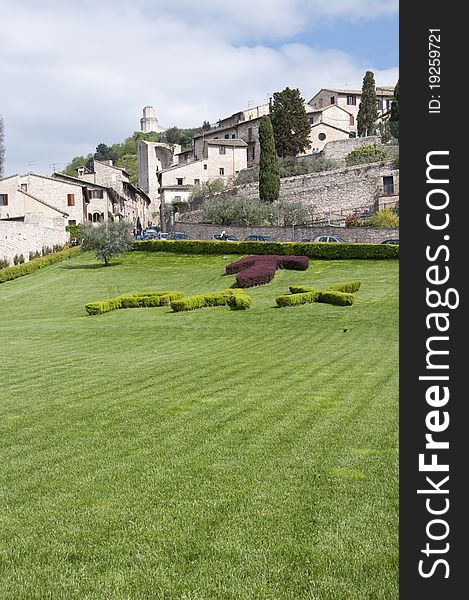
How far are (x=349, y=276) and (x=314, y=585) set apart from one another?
1204 inches

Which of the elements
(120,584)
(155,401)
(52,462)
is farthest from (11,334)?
(120,584)

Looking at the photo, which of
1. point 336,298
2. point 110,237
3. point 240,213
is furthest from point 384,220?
point 336,298

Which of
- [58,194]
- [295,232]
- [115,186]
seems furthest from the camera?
[115,186]

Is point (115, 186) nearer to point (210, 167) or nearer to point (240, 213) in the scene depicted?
point (210, 167)

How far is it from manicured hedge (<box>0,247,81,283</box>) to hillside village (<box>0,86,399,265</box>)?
229 cm

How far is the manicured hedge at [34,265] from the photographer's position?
44.9 meters

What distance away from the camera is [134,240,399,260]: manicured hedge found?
39375 mm

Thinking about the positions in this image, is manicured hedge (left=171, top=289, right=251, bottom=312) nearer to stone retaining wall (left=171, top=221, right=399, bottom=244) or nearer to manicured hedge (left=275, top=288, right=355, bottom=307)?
manicured hedge (left=275, top=288, right=355, bottom=307)

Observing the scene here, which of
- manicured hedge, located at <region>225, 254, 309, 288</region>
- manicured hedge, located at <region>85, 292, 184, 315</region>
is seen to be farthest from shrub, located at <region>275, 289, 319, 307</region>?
manicured hedge, located at <region>225, 254, 309, 288</region>

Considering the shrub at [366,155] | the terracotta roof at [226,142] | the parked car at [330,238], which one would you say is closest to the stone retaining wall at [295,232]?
the parked car at [330,238]

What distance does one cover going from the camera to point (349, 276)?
3462 centimetres

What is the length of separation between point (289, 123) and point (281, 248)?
139 feet

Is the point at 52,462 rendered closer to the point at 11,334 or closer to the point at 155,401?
the point at 155,401

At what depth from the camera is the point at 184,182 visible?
298ft
